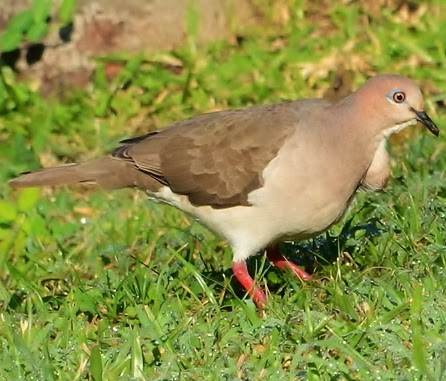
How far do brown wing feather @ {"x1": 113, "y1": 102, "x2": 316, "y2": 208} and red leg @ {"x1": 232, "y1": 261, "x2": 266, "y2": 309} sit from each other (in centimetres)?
31

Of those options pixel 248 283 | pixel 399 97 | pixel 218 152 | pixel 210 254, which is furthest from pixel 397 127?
pixel 210 254

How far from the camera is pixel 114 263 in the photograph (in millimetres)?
6688

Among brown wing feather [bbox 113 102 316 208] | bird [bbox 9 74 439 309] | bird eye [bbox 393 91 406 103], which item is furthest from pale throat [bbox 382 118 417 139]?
brown wing feather [bbox 113 102 316 208]

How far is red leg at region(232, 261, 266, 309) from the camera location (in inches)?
221

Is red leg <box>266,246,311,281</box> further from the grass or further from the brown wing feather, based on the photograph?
the brown wing feather

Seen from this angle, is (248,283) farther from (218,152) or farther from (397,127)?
(397,127)

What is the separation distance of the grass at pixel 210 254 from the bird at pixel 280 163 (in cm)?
26

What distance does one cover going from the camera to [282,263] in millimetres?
6160

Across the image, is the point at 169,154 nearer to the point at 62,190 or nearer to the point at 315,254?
the point at 315,254

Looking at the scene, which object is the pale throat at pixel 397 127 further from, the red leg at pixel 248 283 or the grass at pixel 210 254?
the red leg at pixel 248 283

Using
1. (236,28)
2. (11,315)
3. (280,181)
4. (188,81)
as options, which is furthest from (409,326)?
(236,28)

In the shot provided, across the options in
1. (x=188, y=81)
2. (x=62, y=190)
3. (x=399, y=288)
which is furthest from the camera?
(x=188, y=81)

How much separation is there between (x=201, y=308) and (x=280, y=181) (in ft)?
2.29

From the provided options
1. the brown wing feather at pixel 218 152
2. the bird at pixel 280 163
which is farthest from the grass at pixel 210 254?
the brown wing feather at pixel 218 152
